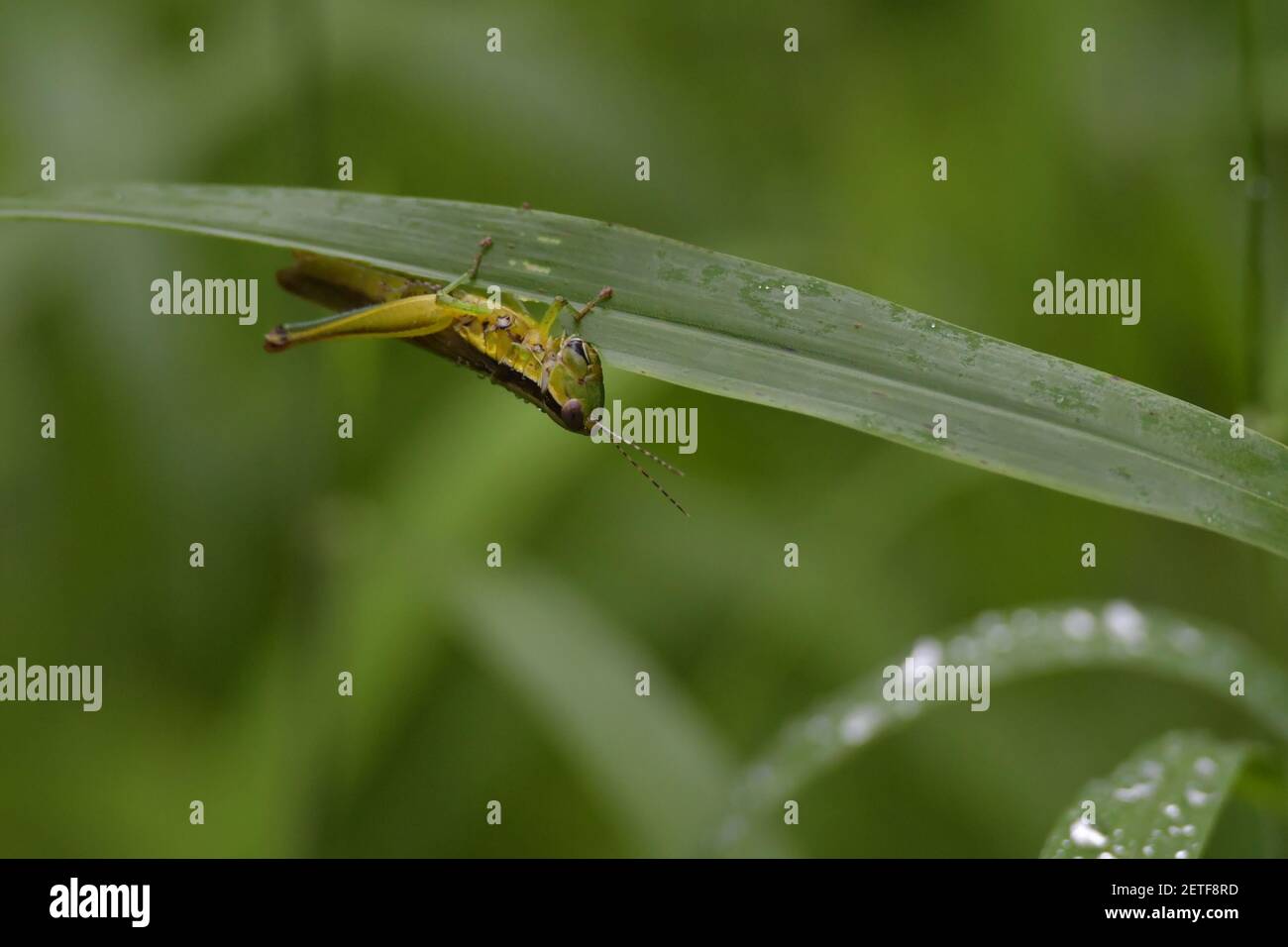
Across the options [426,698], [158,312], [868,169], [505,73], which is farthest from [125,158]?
[868,169]

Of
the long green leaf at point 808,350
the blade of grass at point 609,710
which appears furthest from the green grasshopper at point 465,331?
the blade of grass at point 609,710

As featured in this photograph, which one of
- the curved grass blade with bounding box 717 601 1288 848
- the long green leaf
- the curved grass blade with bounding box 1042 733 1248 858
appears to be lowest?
the curved grass blade with bounding box 1042 733 1248 858

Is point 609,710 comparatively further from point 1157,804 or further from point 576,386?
point 1157,804

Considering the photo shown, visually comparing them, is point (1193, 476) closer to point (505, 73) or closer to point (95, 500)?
point (505, 73)

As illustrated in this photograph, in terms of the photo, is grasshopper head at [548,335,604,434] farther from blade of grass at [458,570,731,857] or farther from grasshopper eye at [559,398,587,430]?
blade of grass at [458,570,731,857]

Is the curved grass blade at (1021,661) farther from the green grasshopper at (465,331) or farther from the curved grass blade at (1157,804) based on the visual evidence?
the green grasshopper at (465,331)

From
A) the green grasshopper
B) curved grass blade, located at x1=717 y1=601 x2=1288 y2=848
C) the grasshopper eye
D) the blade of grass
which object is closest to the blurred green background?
the blade of grass

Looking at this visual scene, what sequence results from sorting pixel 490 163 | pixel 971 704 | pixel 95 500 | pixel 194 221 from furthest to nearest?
pixel 490 163, pixel 95 500, pixel 971 704, pixel 194 221
